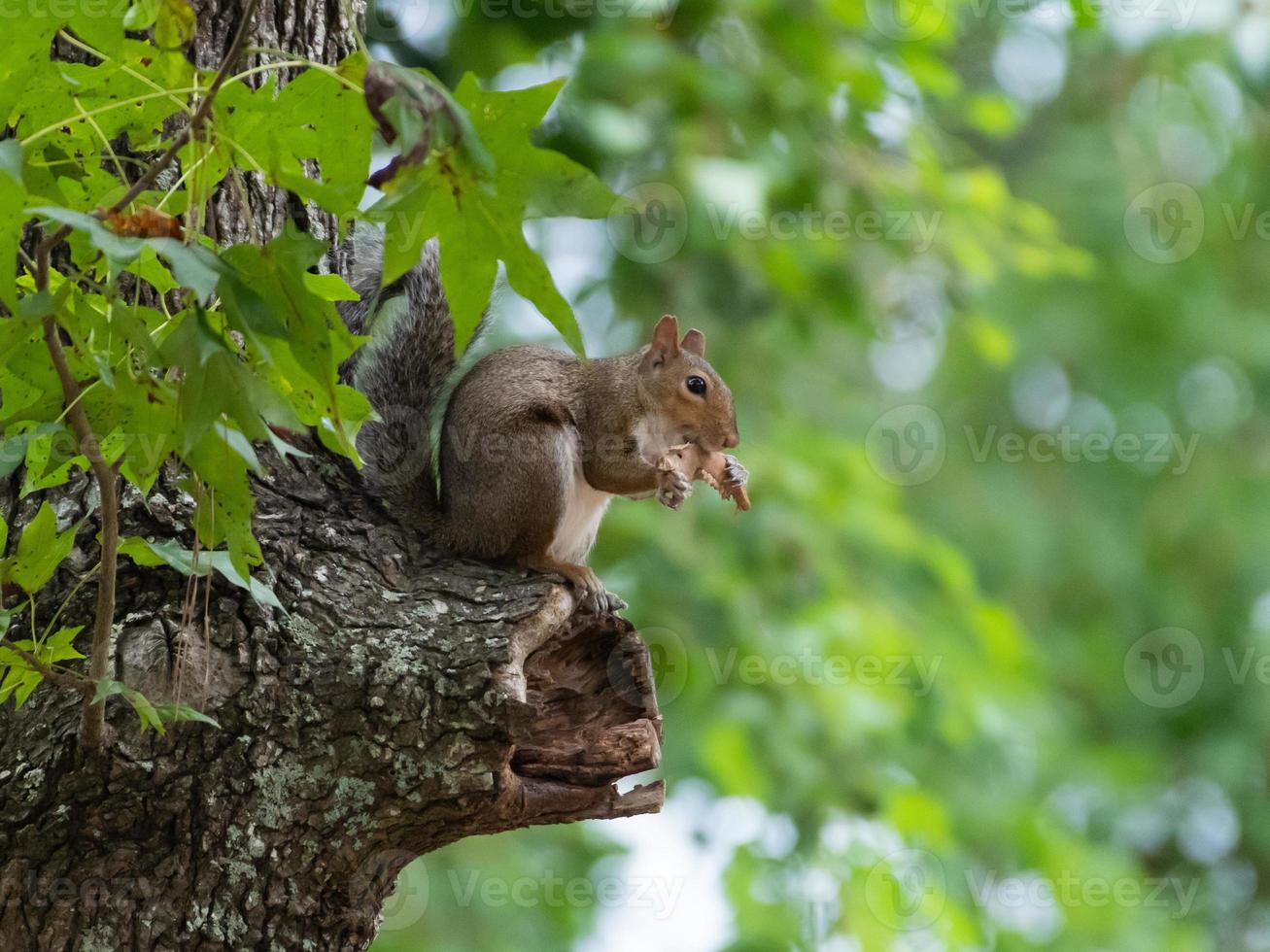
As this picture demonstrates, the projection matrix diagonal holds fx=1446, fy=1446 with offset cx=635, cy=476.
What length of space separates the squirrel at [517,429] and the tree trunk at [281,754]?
19 cm

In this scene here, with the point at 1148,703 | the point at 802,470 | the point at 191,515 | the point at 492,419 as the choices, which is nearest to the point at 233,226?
the point at 191,515

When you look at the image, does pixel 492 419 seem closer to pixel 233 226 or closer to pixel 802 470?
pixel 233 226

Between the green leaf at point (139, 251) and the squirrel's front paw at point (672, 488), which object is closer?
the green leaf at point (139, 251)

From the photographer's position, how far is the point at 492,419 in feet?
6.45

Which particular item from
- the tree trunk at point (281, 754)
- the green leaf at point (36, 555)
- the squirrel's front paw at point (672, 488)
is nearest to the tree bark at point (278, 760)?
the tree trunk at point (281, 754)

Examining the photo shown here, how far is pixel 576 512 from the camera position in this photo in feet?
6.98

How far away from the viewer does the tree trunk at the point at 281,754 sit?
1211 millimetres

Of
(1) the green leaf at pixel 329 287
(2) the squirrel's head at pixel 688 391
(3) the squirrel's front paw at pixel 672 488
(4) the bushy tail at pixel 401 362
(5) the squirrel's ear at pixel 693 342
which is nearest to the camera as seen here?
(1) the green leaf at pixel 329 287

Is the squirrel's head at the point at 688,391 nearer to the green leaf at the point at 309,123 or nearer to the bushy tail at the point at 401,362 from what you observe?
the bushy tail at the point at 401,362

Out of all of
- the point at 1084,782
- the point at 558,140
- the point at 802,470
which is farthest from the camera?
the point at 1084,782

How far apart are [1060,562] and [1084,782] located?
72cm

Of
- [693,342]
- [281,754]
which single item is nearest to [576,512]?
[693,342]

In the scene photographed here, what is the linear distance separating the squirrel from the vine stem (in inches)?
22.7

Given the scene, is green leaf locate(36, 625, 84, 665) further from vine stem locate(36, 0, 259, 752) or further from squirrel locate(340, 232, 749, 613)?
squirrel locate(340, 232, 749, 613)
